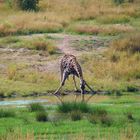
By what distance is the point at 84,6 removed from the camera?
47844 mm

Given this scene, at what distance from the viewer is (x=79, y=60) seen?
31.5 m

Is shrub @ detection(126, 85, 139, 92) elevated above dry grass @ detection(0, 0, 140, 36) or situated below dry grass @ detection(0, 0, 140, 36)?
below

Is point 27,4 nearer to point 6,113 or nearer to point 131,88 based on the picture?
point 131,88

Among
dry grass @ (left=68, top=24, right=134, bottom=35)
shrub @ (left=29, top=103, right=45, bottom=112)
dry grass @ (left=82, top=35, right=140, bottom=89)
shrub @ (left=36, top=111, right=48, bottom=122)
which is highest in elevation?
shrub @ (left=36, top=111, right=48, bottom=122)

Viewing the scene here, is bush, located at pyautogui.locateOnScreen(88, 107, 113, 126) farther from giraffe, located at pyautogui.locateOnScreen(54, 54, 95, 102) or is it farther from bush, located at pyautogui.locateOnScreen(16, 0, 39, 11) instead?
bush, located at pyautogui.locateOnScreen(16, 0, 39, 11)

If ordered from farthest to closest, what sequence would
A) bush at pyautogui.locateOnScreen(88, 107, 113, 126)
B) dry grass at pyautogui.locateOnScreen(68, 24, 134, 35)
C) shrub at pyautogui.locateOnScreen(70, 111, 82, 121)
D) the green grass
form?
dry grass at pyautogui.locateOnScreen(68, 24, 134, 35), shrub at pyautogui.locateOnScreen(70, 111, 82, 121), bush at pyautogui.locateOnScreen(88, 107, 113, 126), the green grass

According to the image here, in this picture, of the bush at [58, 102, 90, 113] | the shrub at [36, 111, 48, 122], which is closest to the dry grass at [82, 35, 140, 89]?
the bush at [58, 102, 90, 113]

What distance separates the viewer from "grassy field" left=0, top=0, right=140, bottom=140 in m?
17.7

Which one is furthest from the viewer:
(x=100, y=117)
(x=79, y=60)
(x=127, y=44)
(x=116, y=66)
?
(x=127, y=44)

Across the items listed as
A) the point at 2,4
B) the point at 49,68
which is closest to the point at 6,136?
the point at 49,68

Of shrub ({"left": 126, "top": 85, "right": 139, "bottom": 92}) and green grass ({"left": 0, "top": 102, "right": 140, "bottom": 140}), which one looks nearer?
green grass ({"left": 0, "top": 102, "right": 140, "bottom": 140})

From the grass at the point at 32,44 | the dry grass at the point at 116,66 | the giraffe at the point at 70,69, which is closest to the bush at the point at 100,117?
the giraffe at the point at 70,69

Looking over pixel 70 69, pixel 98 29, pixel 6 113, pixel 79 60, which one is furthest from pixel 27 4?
pixel 6 113

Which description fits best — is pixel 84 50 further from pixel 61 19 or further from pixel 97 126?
pixel 97 126
